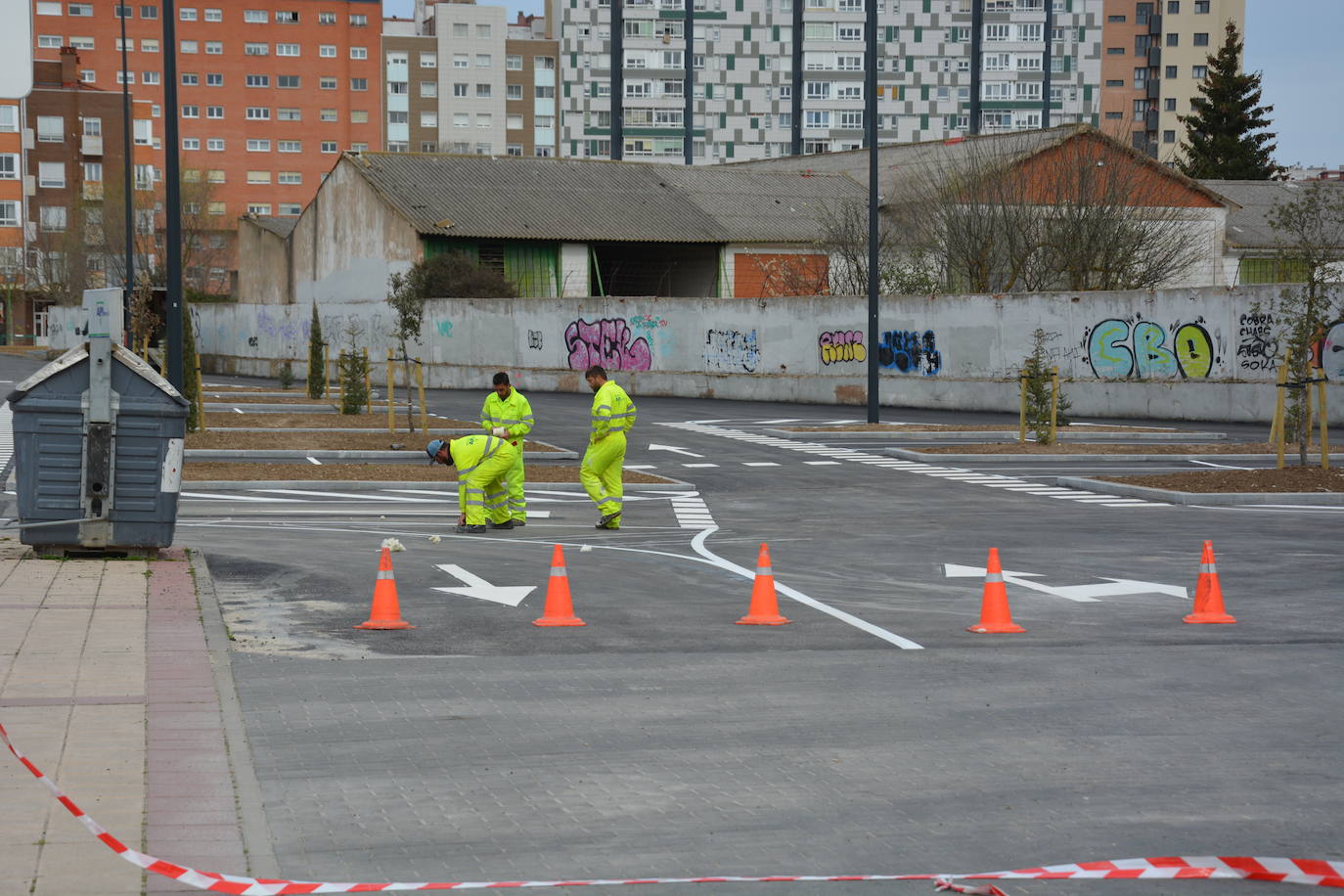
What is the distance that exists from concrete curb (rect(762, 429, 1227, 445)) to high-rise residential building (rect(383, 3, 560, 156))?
9994 cm

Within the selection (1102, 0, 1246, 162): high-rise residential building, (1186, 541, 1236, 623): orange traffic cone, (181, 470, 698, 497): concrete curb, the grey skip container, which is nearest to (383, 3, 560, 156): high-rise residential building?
(1102, 0, 1246, 162): high-rise residential building

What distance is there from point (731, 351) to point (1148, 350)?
12343 mm

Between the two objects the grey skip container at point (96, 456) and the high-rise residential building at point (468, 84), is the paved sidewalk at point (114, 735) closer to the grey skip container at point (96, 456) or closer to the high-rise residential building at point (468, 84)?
the grey skip container at point (96, 456)

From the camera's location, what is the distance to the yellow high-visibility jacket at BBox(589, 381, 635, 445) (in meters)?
17.1

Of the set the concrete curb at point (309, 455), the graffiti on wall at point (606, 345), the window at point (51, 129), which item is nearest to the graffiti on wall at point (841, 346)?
the graffiti on wall at point (606, 345)

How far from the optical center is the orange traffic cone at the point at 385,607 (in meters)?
10.6

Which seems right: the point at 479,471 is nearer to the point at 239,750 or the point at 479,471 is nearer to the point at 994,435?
the point at 239,750

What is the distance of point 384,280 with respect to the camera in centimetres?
5978

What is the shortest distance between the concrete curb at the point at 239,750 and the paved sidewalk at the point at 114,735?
0.02 m

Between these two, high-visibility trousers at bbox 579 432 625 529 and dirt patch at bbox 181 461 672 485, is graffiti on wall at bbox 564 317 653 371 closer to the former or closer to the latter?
dirt patch at bbox 181 461 672 485

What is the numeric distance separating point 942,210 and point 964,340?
30.5 ft

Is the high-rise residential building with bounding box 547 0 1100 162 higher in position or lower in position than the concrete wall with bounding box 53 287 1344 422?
higher

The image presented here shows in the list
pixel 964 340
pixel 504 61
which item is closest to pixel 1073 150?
pixel 964 340

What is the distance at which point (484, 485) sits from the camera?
17.1 metres
